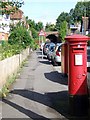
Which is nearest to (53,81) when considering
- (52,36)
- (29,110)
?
(29,110)

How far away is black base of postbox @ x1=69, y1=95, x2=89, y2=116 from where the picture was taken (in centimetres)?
930

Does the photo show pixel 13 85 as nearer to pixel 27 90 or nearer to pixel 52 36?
pixel 27 90

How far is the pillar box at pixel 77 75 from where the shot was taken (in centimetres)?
934

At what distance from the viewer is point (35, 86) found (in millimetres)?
15539

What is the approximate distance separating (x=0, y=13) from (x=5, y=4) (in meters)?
0.47

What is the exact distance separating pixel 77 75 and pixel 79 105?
0.72 metres

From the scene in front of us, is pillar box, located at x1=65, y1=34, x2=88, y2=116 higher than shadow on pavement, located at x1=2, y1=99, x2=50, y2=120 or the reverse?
higher

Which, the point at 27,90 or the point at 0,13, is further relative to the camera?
the point at 27,90

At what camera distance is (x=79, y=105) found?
9.32 m

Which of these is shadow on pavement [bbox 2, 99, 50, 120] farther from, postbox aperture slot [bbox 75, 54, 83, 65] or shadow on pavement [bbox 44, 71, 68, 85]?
shadow on pavement [bbox 44, 71, 68, 85]

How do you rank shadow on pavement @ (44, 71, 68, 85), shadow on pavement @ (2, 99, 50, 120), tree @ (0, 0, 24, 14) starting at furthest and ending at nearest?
shadow on pavement @ (44, 71, 68, 85) → tree @ (0, 0, 24, 14) → shadow on pavement @ (2, 99, 50, 120)

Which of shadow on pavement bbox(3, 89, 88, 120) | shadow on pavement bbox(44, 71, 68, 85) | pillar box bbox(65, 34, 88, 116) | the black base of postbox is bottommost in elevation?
shadow on pavement bbox(44, 71, 68, 85)

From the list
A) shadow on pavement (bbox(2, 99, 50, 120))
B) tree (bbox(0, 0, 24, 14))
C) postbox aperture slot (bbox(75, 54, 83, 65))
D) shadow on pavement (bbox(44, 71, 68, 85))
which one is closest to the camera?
shadow on pavement (bbox(2, 99, 50, 120))

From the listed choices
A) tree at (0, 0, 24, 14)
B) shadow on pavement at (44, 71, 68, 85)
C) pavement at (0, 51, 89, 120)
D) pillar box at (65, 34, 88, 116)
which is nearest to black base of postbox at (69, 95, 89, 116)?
pillar box at (65, 34, 88, 116)
